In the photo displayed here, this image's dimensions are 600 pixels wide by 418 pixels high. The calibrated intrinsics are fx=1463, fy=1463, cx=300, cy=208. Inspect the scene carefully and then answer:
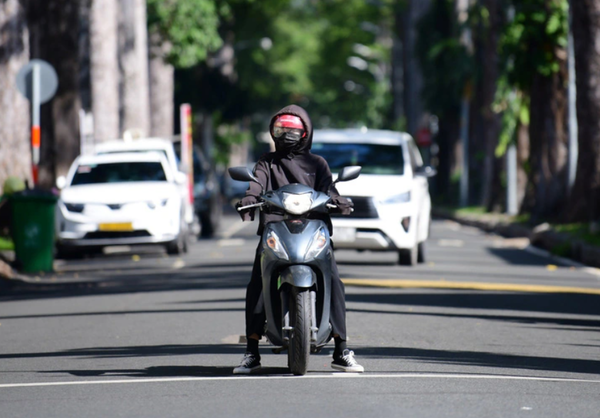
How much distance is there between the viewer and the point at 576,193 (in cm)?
2625

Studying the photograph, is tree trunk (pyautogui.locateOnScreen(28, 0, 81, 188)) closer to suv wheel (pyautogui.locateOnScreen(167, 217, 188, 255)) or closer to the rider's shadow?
suv wheel (pyautogui.locateOnScreen(167, 217, 188, 255))

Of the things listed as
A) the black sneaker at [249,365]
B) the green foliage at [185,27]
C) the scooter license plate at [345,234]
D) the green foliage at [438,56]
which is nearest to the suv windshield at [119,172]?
the scooter license plate at [345,234]

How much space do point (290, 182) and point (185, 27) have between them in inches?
1395

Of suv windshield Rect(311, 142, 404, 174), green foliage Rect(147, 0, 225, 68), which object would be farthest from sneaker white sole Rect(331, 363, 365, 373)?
green foliage Rect(147, 0, 225, 68)

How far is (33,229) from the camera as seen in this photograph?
65.8ft

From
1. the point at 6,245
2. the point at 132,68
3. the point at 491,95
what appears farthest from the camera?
the point at 491,95

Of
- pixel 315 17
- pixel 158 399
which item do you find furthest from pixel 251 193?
pixel 315 17

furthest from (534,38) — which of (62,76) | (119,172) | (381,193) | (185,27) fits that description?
(185,27)

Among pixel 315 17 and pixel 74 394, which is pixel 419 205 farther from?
pixel 315 17

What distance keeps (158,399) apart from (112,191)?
47.4ft

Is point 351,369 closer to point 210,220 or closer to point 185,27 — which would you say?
point 210,220

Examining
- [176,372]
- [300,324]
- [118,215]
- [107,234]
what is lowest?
[107,234]

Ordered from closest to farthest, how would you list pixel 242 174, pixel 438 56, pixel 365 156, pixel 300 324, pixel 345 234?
pixel 300 324
pixel 242 174
pixel 345 234
pixel 365 156
pixel 438 56

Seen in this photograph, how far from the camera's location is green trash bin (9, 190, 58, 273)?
19984 mm
